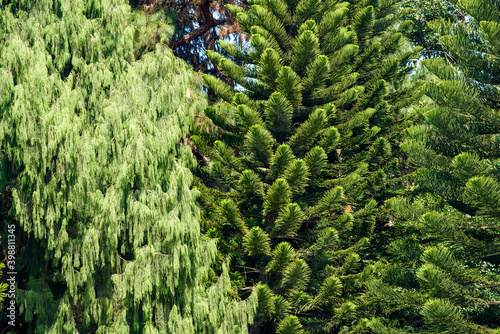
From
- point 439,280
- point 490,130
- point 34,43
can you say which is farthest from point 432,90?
Result: point 34,43

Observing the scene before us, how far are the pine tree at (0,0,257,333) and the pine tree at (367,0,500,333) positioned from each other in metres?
2.52

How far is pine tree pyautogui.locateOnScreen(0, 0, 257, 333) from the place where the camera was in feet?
23.3

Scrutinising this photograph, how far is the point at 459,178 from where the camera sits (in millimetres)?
5992

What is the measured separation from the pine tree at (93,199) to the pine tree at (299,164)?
2.09ft

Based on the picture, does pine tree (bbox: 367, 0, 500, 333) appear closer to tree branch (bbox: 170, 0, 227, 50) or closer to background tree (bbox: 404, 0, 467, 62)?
background tree (bbox: 404, 0, 467, 62)

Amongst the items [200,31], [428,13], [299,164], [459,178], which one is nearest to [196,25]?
[200,31]

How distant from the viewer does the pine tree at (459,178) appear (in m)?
5.66

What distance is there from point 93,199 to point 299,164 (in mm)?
3052

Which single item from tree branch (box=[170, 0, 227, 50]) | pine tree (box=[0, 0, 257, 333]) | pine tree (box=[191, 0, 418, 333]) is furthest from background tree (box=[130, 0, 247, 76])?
pine tree (box=[0, 0, 257, 333])

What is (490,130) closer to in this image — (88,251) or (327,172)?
(327,172)

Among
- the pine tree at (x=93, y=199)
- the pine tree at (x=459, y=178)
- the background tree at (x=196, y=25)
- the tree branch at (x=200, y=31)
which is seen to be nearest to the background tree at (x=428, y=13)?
the background tree at (x=196, y=25)

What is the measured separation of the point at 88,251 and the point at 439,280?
4.77 metres

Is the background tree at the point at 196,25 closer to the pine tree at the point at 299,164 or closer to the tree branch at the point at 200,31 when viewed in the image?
the tree branch at the point at 200,31

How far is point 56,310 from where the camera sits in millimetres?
7461
